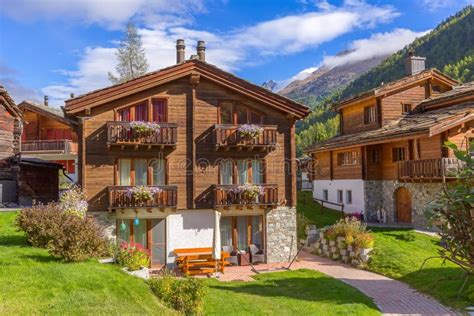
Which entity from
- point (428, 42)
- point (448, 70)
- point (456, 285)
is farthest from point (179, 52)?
point (428, 42)

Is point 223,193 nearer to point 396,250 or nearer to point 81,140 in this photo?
point 81,140

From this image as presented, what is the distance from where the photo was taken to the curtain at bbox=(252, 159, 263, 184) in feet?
74.0

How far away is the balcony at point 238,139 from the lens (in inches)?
839

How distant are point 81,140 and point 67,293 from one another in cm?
1106

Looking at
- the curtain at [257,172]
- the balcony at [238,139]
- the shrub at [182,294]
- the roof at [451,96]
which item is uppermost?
the roof at [451,96]

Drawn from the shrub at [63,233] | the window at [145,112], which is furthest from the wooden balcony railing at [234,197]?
the shrub at [63,233]

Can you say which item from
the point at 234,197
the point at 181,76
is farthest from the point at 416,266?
the point at 181,76

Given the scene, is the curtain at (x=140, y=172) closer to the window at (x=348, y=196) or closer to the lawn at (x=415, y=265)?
the lawn at (x=415, y=265)

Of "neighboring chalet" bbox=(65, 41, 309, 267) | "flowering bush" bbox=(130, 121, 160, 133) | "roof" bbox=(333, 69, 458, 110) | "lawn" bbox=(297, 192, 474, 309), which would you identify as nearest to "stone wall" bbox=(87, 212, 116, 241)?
"neighboring chalet" bbox=(65, 41, 309, 267)

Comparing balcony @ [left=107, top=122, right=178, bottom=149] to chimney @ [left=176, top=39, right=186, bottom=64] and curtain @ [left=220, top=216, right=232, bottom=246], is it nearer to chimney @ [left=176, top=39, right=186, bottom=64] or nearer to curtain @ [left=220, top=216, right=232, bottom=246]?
curtain @ [left=220, top=216, right=232, bottom=246]

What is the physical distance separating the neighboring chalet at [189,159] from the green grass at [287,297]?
360cm

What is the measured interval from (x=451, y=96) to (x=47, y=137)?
37.7m

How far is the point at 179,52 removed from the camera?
25094mm

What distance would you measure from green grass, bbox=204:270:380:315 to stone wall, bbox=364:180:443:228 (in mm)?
10331
